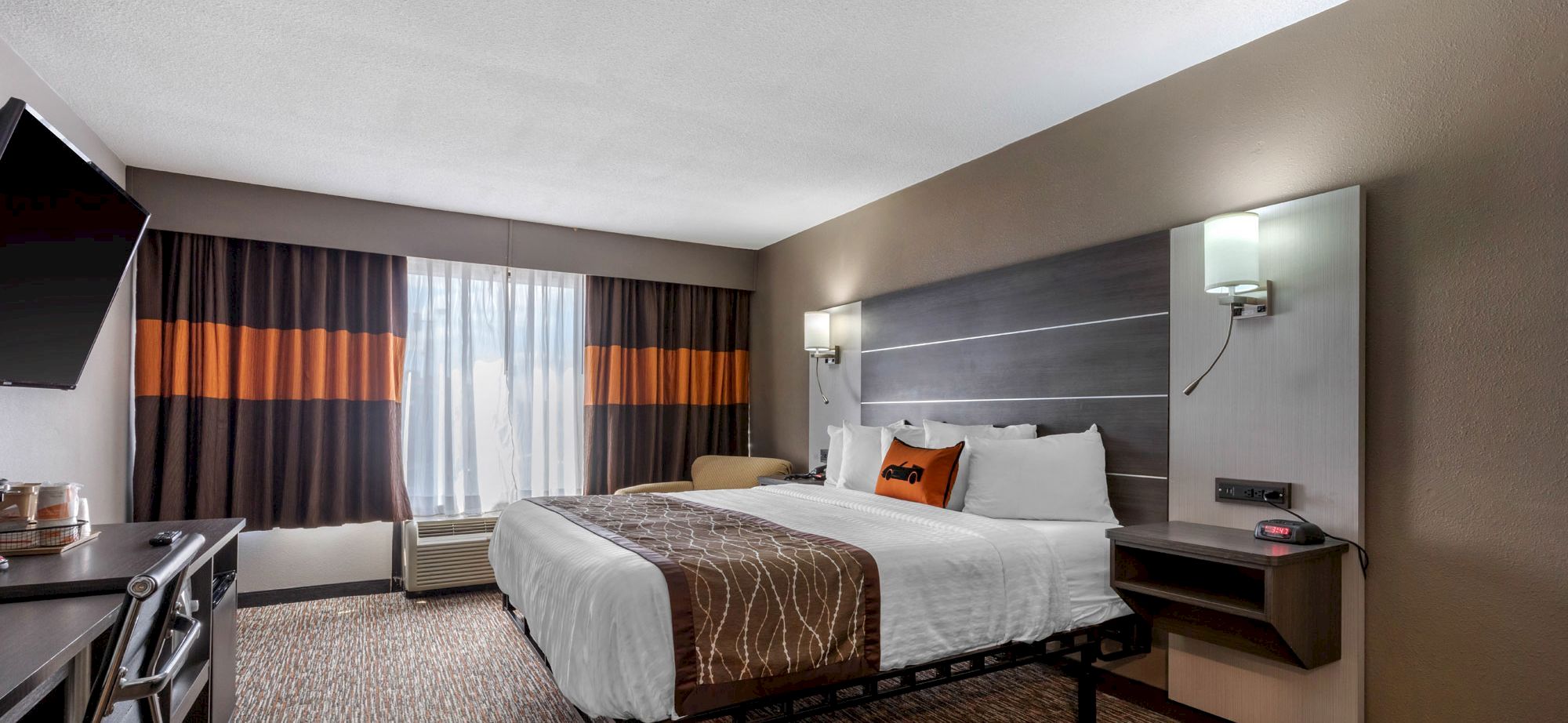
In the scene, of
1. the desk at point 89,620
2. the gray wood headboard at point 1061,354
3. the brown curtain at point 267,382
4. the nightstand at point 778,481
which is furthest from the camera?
the nightstand at point 778,481

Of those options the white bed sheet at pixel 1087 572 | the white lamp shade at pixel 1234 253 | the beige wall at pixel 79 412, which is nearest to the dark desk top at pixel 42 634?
the beige wall at pixel 79 412

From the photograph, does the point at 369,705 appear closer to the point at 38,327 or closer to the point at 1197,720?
the point at 38,327

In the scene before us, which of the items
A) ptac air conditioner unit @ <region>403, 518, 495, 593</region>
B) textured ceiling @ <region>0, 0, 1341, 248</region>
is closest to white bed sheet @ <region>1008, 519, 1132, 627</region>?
textured ceiling @ <region>0, 0, 1341, 248</region>

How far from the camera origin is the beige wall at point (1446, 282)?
2061 millimetres

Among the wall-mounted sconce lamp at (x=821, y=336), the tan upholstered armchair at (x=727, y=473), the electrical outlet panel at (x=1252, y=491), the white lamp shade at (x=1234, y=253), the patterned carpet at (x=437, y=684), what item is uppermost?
the white lamp shade at (x=1234, y=253)

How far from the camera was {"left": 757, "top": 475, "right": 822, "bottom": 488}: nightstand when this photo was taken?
455cm

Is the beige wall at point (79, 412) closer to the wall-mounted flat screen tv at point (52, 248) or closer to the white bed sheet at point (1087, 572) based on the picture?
the wall-mounted flat screen tv at point (52, 248)

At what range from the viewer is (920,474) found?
3.43 m

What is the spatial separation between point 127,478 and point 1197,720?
536cm

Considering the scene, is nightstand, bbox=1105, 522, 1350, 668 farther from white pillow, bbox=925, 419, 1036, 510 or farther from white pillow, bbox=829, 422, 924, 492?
white pillow, bbox=829, 422, 924, 492

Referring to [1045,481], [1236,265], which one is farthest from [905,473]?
[1236,265]

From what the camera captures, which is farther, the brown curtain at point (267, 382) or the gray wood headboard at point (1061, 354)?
the brown curtain at point (267, 382)

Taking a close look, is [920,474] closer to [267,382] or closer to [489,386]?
[489,386]

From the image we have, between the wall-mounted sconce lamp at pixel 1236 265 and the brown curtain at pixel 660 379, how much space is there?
398 centimetres
